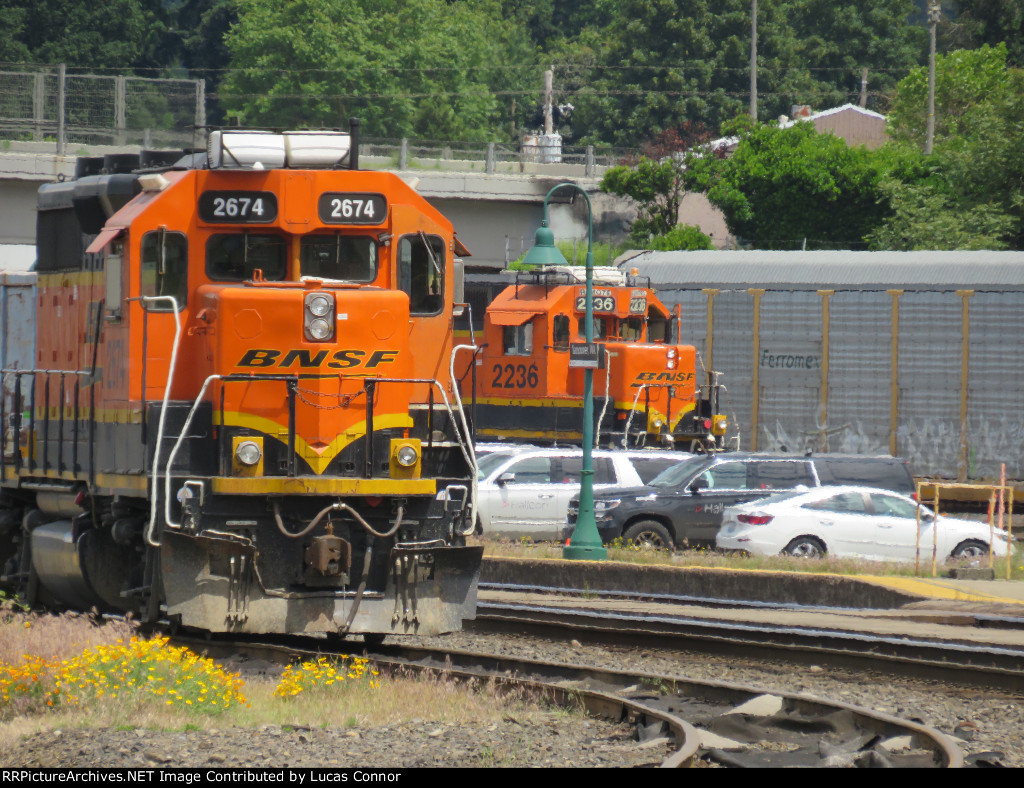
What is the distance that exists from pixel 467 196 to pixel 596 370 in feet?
74.2

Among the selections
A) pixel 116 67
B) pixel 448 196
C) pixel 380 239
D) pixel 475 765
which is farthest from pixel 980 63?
pixel 475 765

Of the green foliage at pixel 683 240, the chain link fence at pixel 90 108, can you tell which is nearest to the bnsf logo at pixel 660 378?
the chain link fence at pixel 90 108

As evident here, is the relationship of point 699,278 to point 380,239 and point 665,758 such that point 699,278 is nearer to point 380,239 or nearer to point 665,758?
point 380,239

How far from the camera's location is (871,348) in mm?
30359

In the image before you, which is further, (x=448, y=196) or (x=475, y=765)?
(x=448, y=196)

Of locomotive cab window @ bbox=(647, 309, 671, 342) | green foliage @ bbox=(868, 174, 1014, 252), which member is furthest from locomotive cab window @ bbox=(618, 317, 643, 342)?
green foliage @ bbox=(868, 174, 1014, 252)

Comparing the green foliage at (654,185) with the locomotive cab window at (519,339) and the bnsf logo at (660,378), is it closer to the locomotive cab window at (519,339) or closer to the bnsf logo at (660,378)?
the locomotive cab window at (519,339)

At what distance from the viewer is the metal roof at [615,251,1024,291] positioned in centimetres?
2961

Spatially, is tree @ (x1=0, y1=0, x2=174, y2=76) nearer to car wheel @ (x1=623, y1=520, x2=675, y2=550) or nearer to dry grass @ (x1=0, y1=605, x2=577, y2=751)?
car wheel @ (x1=623, y1=520, x2=675, y2=550)

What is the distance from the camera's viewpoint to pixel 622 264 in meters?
34.8

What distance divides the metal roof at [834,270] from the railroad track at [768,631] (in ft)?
44.0

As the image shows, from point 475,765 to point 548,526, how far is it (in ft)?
50.6

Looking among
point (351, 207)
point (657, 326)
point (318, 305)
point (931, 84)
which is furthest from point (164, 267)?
point (931, 84)

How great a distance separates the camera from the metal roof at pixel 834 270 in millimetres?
29609
